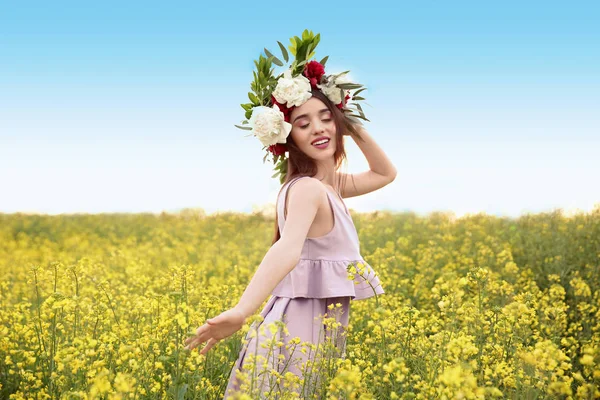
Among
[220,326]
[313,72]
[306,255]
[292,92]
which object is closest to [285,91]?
[292,92]

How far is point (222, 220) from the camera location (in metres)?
12.9

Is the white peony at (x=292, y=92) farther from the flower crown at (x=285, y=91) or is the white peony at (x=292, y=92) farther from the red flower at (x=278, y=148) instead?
the red flower at (x=278, y=148)

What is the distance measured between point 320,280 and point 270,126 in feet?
2.51

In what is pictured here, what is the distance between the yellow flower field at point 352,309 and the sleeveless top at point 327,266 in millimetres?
87

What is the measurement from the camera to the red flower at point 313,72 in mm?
3118

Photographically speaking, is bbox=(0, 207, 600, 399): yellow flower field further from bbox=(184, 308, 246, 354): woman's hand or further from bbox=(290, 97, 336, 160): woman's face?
bbox=(290, 97, 336, 160): woman's face

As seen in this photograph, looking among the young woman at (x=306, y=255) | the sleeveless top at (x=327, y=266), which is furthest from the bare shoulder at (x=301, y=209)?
the sleeveless top at (x=327, y=266)

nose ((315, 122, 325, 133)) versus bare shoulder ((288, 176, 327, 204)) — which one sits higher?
nose ((315, 122, 325, 133))

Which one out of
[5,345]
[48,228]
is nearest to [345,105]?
[5,345]

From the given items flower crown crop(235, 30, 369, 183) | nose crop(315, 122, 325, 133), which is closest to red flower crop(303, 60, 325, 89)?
flower crown crop(235, 30, 369, 183)

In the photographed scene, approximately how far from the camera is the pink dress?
2.74m

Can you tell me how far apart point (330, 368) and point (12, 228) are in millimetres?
12827

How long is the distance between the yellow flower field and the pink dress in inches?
3.1

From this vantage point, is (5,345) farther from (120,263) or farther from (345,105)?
(120,263)
